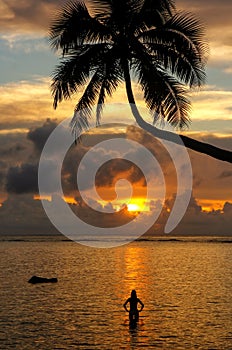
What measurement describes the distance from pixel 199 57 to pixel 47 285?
57395 millimetres

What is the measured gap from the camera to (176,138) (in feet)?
69.8

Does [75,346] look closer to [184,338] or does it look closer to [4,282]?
[184,338]

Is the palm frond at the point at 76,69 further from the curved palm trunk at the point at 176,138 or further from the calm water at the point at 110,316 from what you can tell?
the calm water at the point at 110,316

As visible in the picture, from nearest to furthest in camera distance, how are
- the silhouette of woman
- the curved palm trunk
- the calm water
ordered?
the curved palm trunk → the calm water → the silhouette of woman

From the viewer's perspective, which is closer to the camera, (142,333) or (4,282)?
(142,333)

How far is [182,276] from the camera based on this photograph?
100 m

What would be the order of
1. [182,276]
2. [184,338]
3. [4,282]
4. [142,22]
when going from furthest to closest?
1. [182,276]
2. [4,282]
3. [184,338]
4. [142,22]

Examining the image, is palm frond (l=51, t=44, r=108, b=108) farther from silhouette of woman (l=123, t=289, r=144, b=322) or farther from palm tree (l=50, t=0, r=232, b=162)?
silhouette of woman (l=123, t=289, r=144, b=322)

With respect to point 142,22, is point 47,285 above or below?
below

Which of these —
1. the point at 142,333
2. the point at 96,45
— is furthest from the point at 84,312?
the point at 96,45

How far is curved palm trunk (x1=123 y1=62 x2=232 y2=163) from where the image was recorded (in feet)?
62.9

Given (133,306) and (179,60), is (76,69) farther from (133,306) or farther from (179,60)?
(133,306)

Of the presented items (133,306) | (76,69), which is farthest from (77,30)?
(133,306)

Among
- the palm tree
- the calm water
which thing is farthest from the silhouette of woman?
the palm tree
